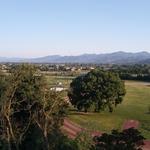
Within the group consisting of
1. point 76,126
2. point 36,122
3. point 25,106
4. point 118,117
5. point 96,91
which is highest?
point 36,122

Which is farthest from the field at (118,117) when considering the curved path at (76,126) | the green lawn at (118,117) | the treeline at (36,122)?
the treeline at (36,122)

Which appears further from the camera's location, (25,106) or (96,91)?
(96,91)

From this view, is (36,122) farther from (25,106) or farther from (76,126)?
(76,126)

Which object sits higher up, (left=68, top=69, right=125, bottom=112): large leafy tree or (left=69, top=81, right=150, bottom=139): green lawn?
(left=68, top=69, right=125, bottom=112): large leafy tree

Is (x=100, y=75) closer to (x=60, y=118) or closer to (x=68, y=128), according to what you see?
(x=68, y=128)

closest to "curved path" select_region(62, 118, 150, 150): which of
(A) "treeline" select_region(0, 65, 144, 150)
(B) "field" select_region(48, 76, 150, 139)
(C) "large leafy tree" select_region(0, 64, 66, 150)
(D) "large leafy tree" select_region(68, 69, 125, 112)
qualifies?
(B) "field" select_region(48, 76, 150, 139)

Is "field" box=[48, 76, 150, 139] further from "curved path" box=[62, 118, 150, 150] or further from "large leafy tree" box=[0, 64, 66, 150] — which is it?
"large leafy tree" box=[0, 64, 66, 150]

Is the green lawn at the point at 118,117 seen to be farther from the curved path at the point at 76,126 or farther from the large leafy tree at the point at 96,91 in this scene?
the large leafy tree at the point at 96,91

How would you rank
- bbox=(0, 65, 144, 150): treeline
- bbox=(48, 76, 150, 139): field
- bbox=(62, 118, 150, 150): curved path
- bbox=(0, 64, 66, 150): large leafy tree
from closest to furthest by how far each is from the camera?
bbox=(0, 65, 144, 150): treeline → bbox=(0, 64, 66, 150): large leafy tree → bbox=(62, 118, 150, 150): curved path → bbox=(48, 76, 150, 139): field

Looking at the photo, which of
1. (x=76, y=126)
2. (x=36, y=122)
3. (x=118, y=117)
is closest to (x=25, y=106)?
(x=36, y=122)

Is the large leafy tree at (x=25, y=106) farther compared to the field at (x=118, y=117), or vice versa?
the field at (x=118, y=117)
